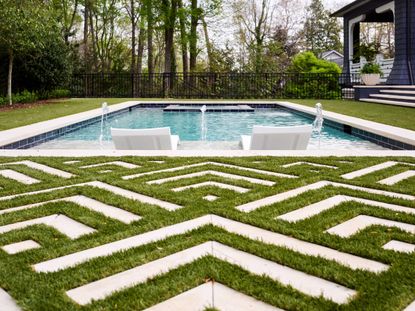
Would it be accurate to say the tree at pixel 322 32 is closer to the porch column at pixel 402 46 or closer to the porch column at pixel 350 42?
the porch column at pixel 350 42

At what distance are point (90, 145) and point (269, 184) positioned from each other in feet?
13.8

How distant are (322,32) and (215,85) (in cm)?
2079

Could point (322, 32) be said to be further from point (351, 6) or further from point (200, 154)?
point (200, 154)

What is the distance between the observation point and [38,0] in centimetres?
1295

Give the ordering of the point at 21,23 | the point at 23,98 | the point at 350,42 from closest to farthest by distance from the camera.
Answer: the point at 21,23 < the point at 23,98 < the point at 350,42

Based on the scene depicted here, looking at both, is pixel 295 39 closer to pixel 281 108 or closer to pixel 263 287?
pixel 281 108

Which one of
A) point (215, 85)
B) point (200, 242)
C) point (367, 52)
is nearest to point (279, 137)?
point (200, 242)

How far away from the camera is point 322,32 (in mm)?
35594

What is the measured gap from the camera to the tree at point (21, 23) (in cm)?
1119

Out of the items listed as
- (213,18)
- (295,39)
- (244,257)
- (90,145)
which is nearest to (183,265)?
(244,257)

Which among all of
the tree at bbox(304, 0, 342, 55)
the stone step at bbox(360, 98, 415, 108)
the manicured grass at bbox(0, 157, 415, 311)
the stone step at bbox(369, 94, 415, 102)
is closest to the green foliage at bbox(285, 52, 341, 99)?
the stone step at bbox(360, 98, 415, 108)

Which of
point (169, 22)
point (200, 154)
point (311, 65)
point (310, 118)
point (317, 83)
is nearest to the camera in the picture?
point (200, 154)

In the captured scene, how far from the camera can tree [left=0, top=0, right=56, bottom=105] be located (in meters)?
11.2

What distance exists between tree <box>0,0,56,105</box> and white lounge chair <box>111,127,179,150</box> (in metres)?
7.71
